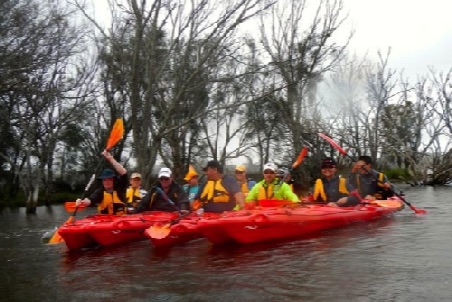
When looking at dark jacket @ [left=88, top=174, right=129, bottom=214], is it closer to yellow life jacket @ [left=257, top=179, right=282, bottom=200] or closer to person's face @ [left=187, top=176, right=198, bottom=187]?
yellow life jacket @ [left=257, top=179, right=282, bottom=200]

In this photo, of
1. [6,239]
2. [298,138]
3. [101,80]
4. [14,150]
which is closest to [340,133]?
[298,138]

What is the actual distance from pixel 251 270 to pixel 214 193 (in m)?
3.06

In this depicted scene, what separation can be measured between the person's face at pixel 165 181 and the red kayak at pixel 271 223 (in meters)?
1.37

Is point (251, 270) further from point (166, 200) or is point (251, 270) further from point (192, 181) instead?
point (192, 181)

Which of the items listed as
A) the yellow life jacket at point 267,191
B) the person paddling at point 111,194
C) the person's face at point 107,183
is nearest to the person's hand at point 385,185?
the yellow life jacket at point 267,191

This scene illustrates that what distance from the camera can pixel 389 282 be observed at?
652 centimetres

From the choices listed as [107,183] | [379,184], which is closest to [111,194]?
[107,183]

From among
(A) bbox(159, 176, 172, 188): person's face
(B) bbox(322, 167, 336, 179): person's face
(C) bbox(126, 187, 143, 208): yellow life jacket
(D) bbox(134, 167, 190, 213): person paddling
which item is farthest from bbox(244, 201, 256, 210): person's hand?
(C) bbox(126, 187, 143, 208): yellow life jacket

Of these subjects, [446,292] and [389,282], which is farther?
[389,282]

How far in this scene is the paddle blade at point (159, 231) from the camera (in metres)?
9.23

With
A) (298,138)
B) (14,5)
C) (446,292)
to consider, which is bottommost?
(446,292)

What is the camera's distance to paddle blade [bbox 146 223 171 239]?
9234 mm

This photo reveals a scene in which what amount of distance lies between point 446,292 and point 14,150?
29733 millimetres

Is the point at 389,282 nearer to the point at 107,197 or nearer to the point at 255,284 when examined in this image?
the point at 255,284
